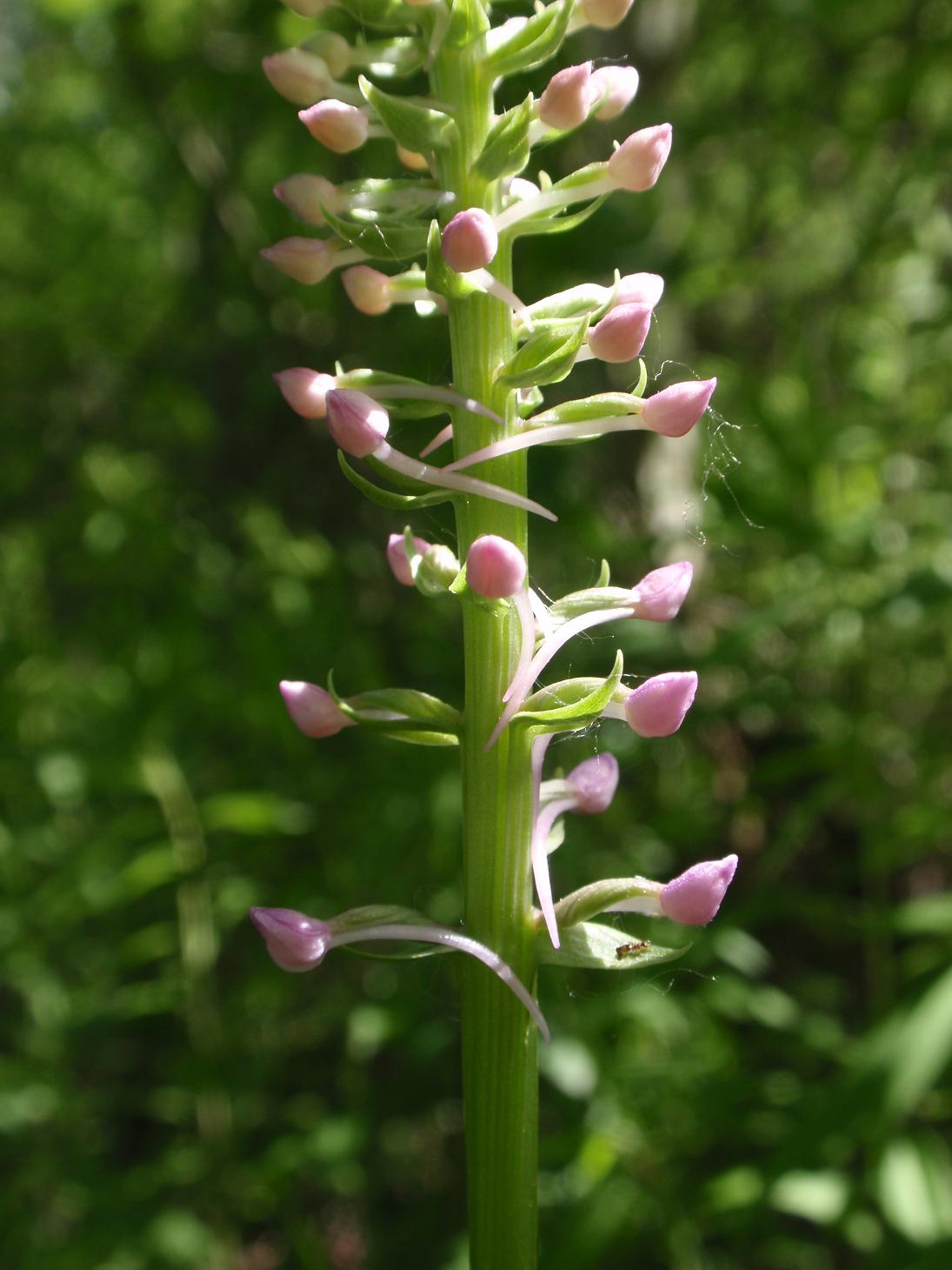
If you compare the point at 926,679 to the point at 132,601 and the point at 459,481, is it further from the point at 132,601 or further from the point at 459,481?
the point at 459,481

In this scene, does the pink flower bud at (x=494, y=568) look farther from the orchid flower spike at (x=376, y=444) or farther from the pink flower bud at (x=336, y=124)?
the pink flower bud at (x=336, y=124)

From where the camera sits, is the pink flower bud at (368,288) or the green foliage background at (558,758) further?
the green foliage background at (558,758)

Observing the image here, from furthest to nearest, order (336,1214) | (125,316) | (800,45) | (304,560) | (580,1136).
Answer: (125,316), (800,45), (336,1214), (304,560), (580,1136)

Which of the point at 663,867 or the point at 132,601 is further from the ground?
the point at 132,601

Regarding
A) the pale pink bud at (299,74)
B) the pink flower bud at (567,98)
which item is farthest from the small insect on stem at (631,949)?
the pale pink bud at (299,74)

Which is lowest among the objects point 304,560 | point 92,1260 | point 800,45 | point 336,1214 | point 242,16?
point 336,1214

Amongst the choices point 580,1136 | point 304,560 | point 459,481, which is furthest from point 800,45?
point 459,481
